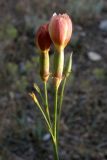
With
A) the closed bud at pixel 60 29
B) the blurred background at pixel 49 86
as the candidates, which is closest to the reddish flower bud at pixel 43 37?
the closed bud at pixel 60 29

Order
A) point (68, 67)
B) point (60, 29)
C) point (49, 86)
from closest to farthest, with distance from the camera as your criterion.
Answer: point (60, 29)
point (68, 67)
point (49, 86)

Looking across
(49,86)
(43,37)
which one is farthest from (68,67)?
(49,86)

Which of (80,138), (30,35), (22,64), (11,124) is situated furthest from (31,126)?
(30,35)

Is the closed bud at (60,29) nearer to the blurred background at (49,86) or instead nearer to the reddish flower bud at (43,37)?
the reddish flower bud at (43,37)

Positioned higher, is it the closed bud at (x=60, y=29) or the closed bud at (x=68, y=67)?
the closed bud at (x=60, y=29)

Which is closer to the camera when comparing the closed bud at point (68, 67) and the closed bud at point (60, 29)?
the closed bud at point (60, 29)

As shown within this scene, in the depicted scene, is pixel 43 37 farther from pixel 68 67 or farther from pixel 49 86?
pixel 49 86

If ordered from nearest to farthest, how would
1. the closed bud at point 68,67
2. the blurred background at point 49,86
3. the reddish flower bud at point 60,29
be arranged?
the reddish flower bud at point 60,29 < the closed bud at point 68,67 < the blurred background at point 49,86

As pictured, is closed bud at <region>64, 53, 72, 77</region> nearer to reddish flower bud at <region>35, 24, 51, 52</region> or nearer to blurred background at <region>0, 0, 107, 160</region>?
reddish flower bud at <region>35, 24, 51, 52</region>

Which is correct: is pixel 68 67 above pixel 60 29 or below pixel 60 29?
below
